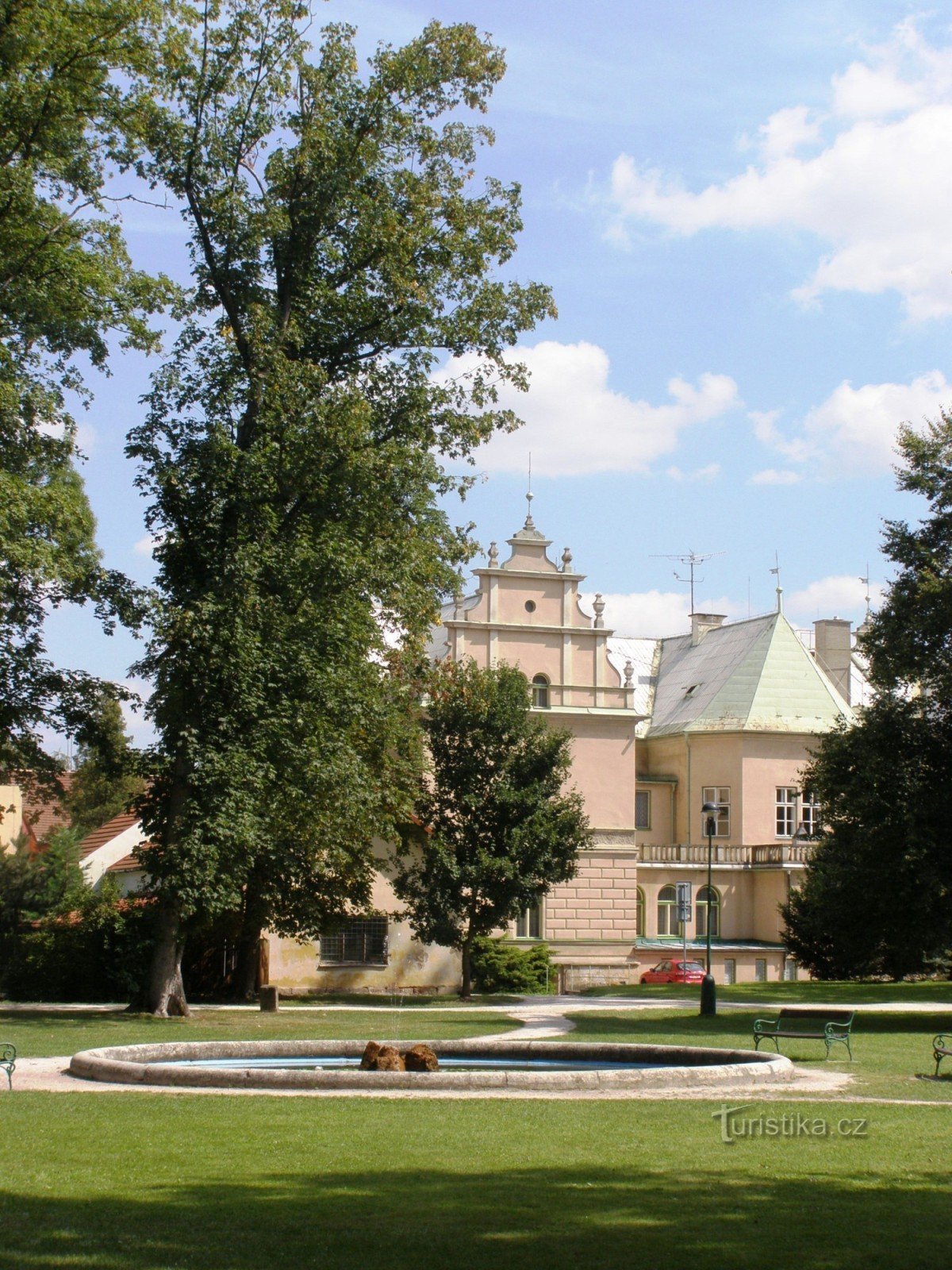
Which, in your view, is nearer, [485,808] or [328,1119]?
[328,1119]

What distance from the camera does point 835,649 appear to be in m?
70.8

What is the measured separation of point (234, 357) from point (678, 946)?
3410 centimetres

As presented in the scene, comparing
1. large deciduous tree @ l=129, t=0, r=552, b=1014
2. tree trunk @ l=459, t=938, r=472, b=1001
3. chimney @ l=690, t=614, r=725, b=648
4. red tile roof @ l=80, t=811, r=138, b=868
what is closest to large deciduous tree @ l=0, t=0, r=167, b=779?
large deciduous tree @ l=129, t=0, r=552, b=1014

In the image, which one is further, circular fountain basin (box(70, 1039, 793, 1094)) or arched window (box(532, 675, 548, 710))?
arched window (box(532, 675, 548, 710))

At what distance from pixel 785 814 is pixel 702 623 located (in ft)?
45.1

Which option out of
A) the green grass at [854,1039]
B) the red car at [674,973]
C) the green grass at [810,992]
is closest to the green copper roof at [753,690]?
the red car at [674,973]

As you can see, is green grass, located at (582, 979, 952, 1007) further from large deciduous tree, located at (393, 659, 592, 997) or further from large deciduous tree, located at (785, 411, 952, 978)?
large deciduous tree, located at (785, 411, 952, 978)

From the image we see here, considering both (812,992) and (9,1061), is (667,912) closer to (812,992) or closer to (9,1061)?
(812,992)

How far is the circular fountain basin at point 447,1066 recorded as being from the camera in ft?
49.6

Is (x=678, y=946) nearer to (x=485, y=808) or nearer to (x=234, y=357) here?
(x=485, y=808)

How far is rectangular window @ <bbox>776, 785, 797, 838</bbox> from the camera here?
193 feet

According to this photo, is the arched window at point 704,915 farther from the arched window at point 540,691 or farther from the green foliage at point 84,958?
the green foliage at point 84,958

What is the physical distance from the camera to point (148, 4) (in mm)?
24500

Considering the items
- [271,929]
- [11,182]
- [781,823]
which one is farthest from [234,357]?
[781,823]
